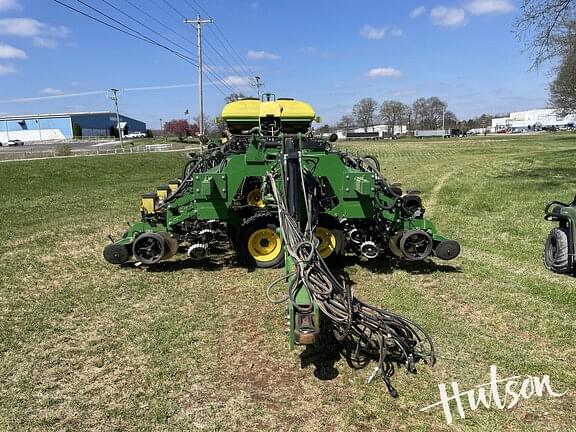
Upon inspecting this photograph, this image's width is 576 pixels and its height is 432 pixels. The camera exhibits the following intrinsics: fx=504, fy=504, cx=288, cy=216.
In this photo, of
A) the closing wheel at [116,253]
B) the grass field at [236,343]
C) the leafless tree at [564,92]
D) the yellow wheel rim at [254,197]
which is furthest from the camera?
the leafless tree at [564,92]

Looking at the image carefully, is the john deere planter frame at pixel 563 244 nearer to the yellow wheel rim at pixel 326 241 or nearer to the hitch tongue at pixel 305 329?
the yellow wheel rim at pixel 326 241

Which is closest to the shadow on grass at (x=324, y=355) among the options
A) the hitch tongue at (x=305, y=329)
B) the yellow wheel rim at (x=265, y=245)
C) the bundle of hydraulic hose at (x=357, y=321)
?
the bundle of hydraulic hose at (x=357, y=321)

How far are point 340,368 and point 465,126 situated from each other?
106 metres

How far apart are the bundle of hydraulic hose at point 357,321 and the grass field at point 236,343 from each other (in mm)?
154

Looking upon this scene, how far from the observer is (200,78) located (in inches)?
1319

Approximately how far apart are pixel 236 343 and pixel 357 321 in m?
1.28

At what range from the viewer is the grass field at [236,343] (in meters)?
3.46

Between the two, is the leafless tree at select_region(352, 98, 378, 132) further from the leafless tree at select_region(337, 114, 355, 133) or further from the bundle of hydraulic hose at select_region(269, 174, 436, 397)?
the bundle of hydraulic hose at select_region(269, 174, 436, 397)

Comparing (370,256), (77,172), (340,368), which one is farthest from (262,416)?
(77,172)

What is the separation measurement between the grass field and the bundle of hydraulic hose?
154mm

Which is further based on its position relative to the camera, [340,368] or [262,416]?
[340,368]

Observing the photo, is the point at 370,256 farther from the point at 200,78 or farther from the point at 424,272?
the point at 200,78

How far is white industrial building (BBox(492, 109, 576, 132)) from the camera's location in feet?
339

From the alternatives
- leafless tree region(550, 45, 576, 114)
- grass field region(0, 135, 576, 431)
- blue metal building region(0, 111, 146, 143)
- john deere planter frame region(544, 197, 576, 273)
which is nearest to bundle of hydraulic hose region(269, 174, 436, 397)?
grass field region(0, 135, 576, 431)
